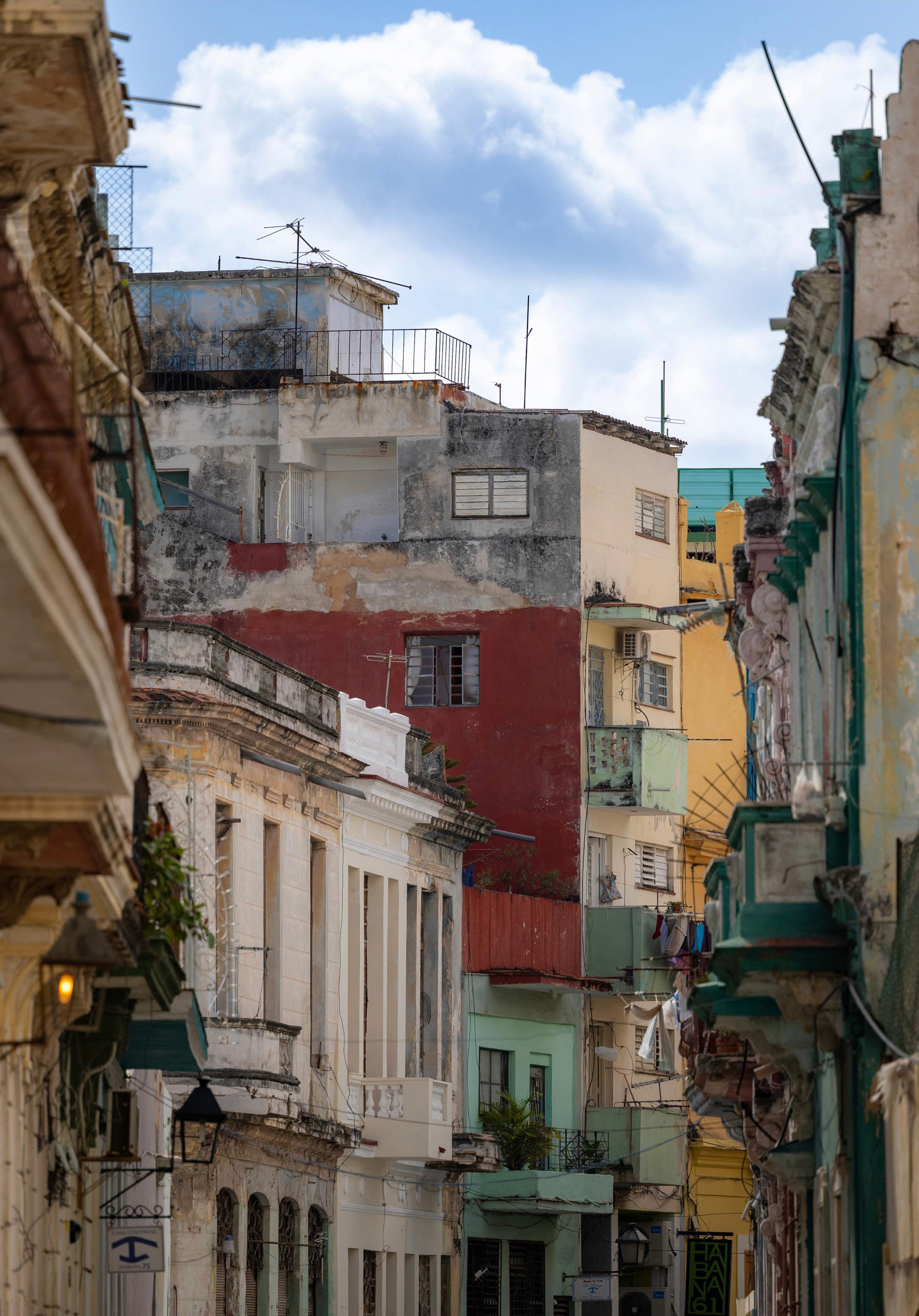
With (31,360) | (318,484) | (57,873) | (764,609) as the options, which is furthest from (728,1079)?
(318,484)

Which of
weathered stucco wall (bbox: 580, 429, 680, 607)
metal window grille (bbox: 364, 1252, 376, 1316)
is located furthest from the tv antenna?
metal window grille (bbox: 364, 1252, 376, 1316)

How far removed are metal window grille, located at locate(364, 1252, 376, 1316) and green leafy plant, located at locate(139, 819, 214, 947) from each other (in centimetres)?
1998

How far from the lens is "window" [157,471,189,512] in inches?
2037

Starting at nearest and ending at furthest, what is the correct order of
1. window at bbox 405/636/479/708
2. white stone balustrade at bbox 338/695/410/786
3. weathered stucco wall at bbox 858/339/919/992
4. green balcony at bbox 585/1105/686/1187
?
1. weathered stucco wall at bbox 858/339/919/992
2. white stone balustrade at bbox 338/695/410/786
3. green balcony at bbox 585/1105/686/1187
4. window at bbox 405/636/479/708

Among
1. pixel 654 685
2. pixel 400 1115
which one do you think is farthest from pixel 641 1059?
pixel 400 1115

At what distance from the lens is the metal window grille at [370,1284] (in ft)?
131

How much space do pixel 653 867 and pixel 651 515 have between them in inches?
271

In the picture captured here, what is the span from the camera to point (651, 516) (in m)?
54.7

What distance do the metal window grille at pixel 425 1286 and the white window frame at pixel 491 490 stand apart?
46.0 feet

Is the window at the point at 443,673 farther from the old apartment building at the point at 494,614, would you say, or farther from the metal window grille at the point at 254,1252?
the metal window grille at the point at 254,1252

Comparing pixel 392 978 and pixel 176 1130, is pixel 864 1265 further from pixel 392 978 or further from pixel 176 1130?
pixel 392 978

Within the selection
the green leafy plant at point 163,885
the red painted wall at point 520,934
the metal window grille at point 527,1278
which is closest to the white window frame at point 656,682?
the red painted wall at point 520,934

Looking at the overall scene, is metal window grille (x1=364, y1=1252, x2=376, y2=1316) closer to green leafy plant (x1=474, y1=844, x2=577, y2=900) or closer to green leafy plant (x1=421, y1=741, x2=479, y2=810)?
green leafy plant (x1=421, y1=741, x2=479, y2=810)

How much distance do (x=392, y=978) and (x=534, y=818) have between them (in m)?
9.81
